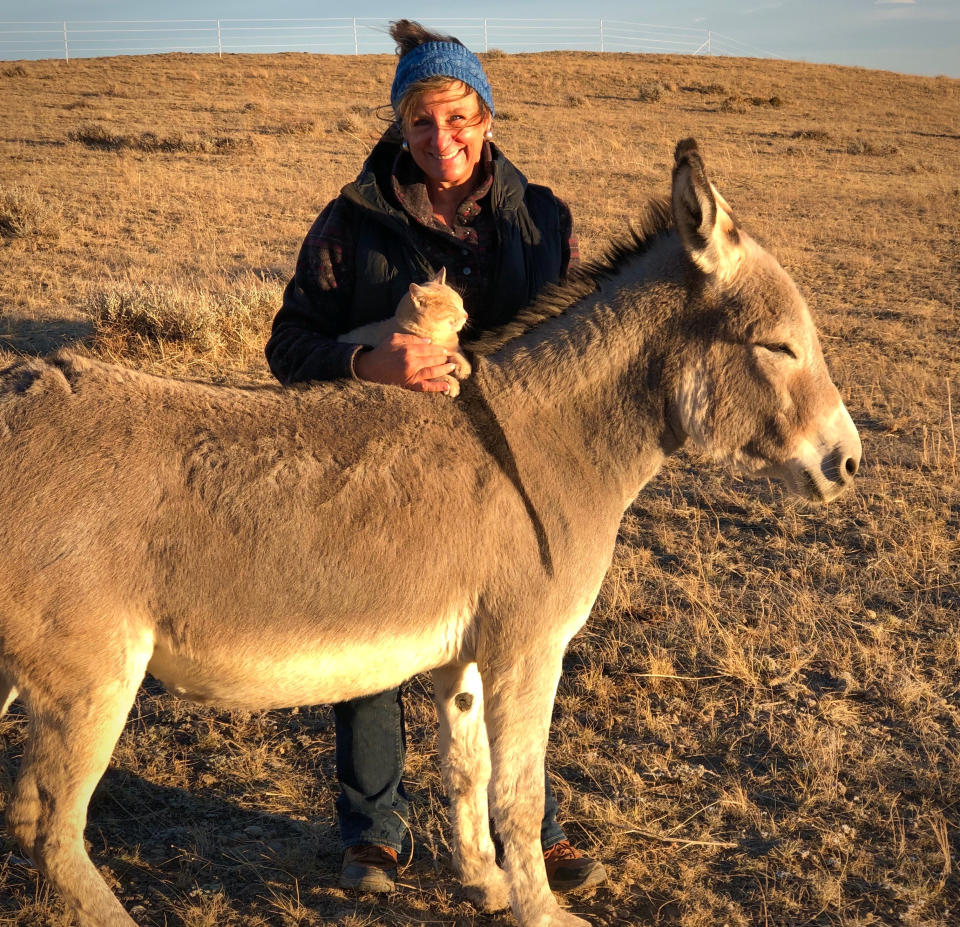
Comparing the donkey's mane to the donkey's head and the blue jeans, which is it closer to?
the donkey's head

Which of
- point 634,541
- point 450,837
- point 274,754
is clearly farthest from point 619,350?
point 634,541

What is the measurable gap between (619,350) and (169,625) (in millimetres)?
1667

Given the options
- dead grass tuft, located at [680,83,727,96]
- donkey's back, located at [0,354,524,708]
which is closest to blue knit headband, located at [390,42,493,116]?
donkey's back, located at [0,354,524,708]

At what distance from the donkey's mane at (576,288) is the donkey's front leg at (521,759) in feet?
3.63

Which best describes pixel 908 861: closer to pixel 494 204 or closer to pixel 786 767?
pixel 786 767

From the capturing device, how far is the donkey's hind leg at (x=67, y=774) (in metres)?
2.49

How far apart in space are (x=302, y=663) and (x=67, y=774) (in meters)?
0.71

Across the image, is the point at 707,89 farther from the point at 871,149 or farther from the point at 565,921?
the point at 565,921

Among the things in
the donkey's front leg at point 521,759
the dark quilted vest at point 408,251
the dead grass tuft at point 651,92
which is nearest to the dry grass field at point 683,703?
the donkey's front leg at point 521,759

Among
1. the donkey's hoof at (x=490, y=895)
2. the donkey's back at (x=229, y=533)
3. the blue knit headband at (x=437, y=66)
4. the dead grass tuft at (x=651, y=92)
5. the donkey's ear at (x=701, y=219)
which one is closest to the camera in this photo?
the donkey's back at (x=229, y=533)

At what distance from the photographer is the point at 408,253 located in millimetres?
3518

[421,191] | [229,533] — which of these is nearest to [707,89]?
[421,191]

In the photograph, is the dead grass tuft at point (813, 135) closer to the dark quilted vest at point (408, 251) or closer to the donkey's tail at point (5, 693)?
the dark quilted vest at point (408, 251)

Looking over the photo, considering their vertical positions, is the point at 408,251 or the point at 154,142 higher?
the point at 154,142
